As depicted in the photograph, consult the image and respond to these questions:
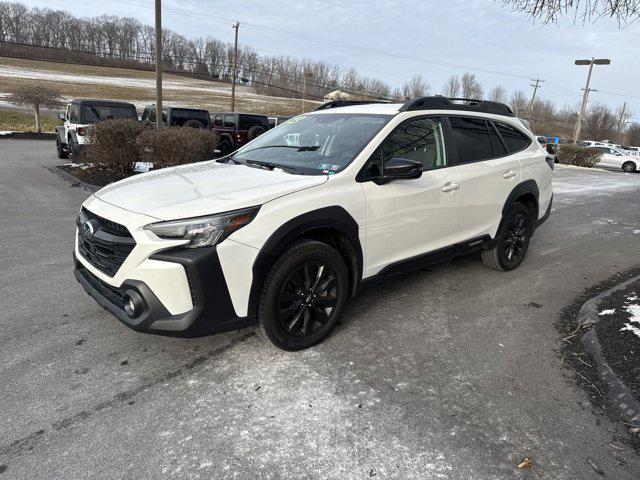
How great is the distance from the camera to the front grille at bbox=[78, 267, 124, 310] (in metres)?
2.94

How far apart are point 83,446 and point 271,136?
3078 millimetres

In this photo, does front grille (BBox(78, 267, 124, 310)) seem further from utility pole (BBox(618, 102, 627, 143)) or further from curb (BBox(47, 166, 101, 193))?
utility pole (BBox(618, 102, 627, 143))

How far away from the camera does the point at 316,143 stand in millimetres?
3938

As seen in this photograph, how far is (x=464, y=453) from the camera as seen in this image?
2.43m

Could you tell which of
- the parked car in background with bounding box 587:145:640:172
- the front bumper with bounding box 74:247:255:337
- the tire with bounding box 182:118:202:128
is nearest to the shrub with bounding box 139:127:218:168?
the tire with bounding box 182:118:202:128

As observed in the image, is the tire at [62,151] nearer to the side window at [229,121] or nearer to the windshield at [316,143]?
the side window at [229,121]

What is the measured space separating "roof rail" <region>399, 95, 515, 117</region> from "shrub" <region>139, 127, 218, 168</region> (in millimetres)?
6768

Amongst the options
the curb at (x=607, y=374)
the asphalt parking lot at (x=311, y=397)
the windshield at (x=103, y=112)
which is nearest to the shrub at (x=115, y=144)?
the windshield at (x=103, y=112)

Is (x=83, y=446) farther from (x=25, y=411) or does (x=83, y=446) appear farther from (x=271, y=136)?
(x=271, y=136)

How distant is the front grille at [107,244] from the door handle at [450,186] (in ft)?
8.71

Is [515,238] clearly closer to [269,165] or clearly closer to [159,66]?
[269,165]

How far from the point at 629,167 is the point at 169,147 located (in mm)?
29057

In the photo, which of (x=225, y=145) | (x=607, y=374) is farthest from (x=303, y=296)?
(x=225, y=145)

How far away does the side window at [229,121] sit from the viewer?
1848 centimetres
